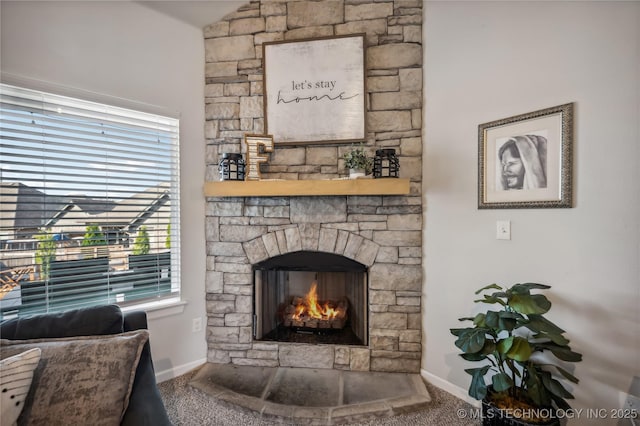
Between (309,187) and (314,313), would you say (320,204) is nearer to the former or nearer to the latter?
(309,187)

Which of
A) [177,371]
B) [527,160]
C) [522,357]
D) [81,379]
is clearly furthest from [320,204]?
[177,371]

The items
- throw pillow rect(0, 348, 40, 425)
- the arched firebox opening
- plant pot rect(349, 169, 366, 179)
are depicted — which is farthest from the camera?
the arched firebox opening

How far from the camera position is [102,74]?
5.91ft

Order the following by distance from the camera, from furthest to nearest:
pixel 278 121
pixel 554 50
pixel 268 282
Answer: pixel 268 282, pixel 278 121, pixel 554 50

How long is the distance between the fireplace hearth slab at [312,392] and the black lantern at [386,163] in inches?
58.0

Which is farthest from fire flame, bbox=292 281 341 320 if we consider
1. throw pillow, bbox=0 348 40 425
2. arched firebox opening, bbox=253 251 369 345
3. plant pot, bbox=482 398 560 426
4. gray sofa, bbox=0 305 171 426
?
throw pillow, bbox=0 348 40 425

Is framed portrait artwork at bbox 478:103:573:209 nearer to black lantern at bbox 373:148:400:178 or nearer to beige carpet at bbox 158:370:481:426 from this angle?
black lantern at bbox 373:148:400:178

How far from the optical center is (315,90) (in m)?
2.11

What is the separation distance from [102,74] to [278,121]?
1.20 metres

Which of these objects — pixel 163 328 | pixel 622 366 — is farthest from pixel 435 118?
pixel 163 328

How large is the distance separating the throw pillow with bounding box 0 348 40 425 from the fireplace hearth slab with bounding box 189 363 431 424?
1.09 metres

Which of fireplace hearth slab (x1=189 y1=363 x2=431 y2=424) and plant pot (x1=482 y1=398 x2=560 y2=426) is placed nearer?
plant pot (x1=482 y1=398 x2=560 y2=426)

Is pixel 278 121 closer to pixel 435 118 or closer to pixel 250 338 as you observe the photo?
pixel 435 118

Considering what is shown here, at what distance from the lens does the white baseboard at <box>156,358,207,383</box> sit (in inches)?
78.2
